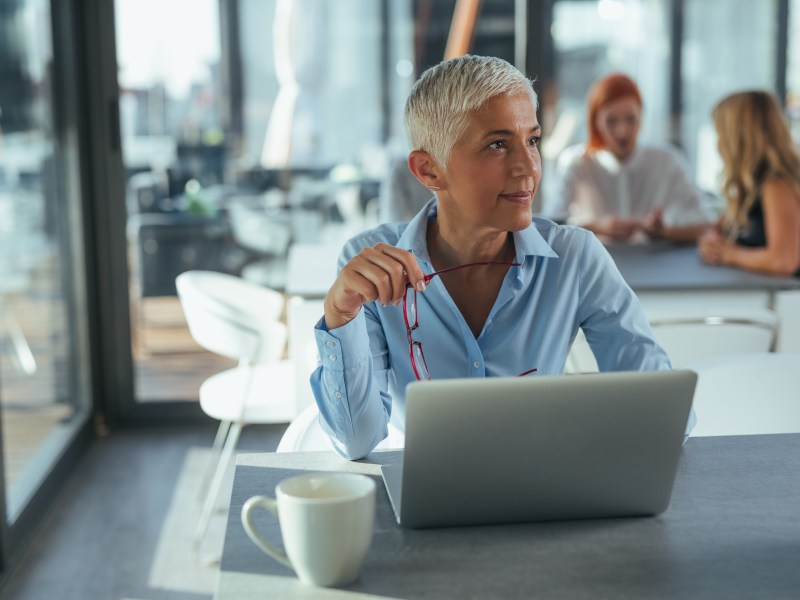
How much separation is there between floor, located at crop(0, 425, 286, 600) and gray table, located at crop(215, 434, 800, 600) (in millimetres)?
1877

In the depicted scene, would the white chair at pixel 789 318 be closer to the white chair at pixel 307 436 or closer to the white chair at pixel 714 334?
the white chair at pixel 714 334

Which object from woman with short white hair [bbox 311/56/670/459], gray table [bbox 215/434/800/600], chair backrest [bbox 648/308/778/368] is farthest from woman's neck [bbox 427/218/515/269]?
chair backrest [bbox 648/308/778/368]

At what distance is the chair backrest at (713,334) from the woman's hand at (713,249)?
0.96m

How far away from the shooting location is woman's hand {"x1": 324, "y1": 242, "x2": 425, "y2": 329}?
1376 millimetres

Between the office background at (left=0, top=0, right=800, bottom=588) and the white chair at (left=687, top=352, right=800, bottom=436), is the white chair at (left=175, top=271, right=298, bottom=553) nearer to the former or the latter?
the office background at (left=0, top=0, right=800, bottom=588)

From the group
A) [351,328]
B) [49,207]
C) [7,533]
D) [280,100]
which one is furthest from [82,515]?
[351,328]

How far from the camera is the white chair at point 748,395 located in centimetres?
184

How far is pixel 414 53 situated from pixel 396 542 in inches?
146

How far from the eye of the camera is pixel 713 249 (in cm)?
354

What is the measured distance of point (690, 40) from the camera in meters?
4.64

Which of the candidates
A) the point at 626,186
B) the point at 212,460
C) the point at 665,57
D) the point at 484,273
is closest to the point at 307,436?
the point at 484,273

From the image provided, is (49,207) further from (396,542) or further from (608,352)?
(396,542)

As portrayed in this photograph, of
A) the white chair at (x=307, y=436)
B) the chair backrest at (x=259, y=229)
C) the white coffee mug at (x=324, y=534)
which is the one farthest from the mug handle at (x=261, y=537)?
the chair backrest at (x=259, y=229)

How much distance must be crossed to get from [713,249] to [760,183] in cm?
28
